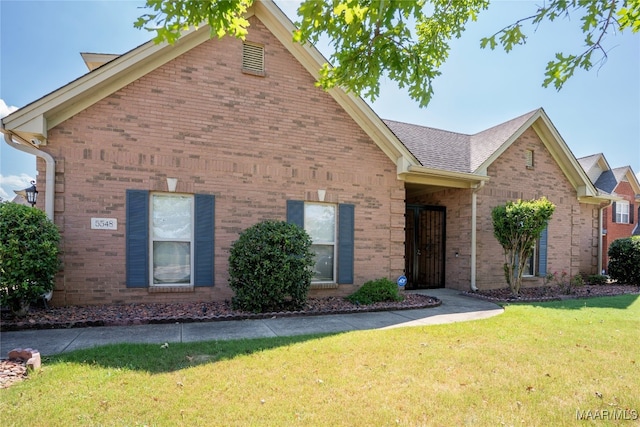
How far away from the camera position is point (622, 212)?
2348 cm

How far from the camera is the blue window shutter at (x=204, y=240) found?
7383mm

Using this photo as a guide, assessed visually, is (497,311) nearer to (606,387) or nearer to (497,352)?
(497,352)

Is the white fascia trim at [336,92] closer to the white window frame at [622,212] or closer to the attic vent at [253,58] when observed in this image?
the attic vent at [253,58]

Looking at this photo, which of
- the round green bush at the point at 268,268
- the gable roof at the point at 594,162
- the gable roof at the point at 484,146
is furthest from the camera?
the gable roof at the point at 594,162

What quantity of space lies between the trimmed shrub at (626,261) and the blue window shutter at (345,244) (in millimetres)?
11527

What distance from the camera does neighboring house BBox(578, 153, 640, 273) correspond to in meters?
22.8

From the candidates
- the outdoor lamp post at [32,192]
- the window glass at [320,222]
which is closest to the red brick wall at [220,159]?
the window glass at [320,222]

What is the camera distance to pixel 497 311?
782cm

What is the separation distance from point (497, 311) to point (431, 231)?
14.3 feet

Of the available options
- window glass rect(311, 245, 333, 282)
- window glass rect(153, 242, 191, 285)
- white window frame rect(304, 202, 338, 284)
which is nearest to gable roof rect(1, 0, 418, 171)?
white window frame rect(304, 202, 338, 284)

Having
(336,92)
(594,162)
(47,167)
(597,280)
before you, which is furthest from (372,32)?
(594,162)

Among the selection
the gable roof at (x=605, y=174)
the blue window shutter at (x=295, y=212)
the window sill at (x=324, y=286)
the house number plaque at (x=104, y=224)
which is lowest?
the window sill at (x=324, y=286)

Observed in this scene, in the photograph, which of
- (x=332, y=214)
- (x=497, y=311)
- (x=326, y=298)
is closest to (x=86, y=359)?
(x=326, y=298)

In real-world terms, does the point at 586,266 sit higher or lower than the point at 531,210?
lower
